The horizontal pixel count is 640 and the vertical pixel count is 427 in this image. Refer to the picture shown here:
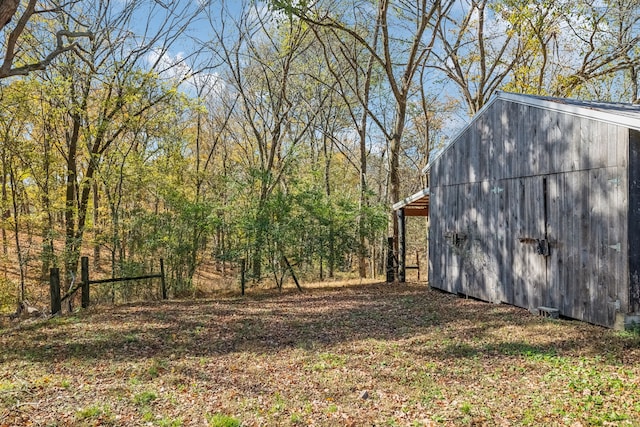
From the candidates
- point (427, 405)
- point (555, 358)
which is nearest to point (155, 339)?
point (427, 405)

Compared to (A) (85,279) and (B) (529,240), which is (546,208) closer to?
(B) (529,240)

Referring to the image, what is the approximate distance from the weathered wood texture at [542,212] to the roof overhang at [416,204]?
946 millimetres

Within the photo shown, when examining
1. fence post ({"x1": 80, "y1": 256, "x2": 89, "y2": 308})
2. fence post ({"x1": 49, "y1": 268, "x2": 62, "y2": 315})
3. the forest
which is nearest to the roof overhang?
the forest

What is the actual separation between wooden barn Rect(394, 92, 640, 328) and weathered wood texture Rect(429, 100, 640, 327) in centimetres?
2

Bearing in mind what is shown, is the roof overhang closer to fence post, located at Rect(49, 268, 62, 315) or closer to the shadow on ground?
the shadow on ground

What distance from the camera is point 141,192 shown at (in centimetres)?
1567

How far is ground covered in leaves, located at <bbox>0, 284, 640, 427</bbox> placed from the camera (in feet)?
14.6

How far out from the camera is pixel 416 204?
47.3ft

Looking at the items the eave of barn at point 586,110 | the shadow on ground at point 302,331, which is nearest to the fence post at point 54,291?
the shadow on ground at point 302,331

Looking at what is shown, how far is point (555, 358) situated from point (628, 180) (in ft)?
9.88

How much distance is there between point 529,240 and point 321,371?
17.6ft

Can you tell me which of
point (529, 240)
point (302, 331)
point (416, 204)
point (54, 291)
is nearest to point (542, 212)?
point (529, 240)

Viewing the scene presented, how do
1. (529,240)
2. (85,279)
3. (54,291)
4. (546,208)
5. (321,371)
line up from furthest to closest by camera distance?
(85,279) → (54,291) → (529,240) → (546,208) → (321,371)

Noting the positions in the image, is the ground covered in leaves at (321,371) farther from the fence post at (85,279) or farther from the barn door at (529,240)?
the fence post at (85,279)
